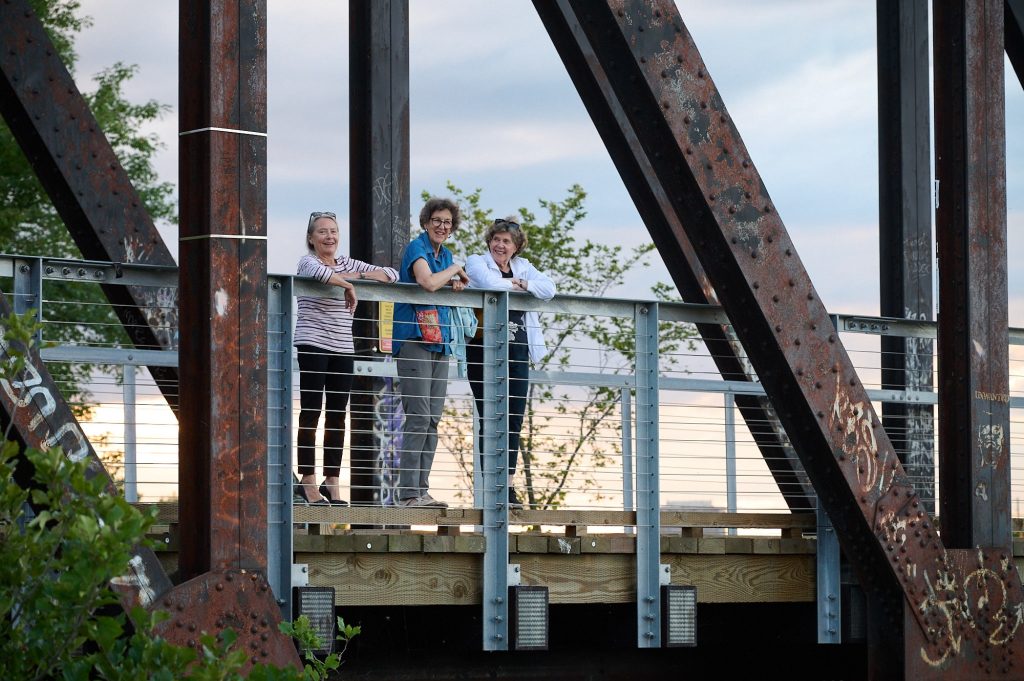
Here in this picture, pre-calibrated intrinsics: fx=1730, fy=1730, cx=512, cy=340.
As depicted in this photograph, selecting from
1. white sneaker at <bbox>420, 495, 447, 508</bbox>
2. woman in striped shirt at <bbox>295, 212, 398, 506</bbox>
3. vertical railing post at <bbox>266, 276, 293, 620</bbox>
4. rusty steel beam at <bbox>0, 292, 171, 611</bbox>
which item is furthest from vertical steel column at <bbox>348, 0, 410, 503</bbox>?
rusty steel beam at <bbox>0, 292, 171, 611</bbox>

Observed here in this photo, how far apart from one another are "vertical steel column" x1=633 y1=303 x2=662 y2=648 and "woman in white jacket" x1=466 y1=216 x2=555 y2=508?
65cm

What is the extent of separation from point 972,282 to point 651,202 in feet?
8.31

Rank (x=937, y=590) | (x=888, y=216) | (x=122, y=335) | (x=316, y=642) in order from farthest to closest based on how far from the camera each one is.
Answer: (x=122, y=335) < (x=888, y=216) < (x=937, y=590) < (x=316, y=642)

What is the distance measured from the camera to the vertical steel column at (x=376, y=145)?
1074 cm

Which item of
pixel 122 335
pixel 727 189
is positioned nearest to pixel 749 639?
pixel 727 189

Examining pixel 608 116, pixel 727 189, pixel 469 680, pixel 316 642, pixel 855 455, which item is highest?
pixel 608 116

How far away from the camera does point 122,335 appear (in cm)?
2566

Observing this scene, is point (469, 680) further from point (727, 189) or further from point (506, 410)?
point (727, 189)

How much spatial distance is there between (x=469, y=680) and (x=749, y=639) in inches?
76.7

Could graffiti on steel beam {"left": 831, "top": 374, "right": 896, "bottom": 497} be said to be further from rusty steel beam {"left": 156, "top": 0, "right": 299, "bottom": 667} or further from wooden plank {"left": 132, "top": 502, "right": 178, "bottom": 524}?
wooden plank {"left": 132, "top": 502, "right": 178, "bottom": 524}

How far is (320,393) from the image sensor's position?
8.74 meters

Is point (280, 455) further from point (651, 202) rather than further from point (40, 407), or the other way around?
point (651, 202)

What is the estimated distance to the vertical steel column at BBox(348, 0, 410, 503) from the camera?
10.7 metres

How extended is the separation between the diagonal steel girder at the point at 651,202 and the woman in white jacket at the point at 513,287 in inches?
53.3
